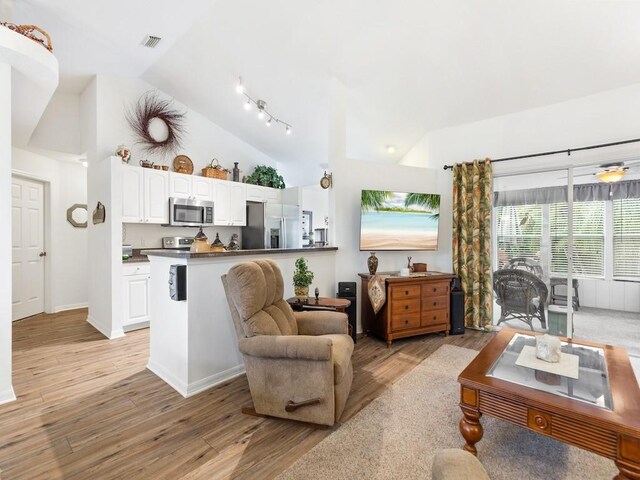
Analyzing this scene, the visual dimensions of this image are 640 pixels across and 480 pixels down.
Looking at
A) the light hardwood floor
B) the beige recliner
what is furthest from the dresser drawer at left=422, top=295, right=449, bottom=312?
the beige recliner

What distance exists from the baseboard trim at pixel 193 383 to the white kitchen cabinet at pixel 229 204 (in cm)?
282

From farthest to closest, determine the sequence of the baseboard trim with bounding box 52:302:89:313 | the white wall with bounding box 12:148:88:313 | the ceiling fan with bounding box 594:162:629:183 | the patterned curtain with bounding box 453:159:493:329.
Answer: the baseboard trim with bounding box 52:302:89:313 → the white wall with bounding box 12:148:88:313 → the patterned curtain with bounding box 453:159:493:329 → the ceiling fan with bounding box 594:162:629:183

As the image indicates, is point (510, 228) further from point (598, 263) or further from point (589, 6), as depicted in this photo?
point (589, 6)

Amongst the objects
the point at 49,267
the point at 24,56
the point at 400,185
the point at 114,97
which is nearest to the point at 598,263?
the point at 400,185

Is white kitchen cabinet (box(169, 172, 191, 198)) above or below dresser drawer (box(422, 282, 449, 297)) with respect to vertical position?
above

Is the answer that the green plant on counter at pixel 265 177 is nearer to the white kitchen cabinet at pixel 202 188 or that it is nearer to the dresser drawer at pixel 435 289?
the white kitchen cabinet at pixel 202 188

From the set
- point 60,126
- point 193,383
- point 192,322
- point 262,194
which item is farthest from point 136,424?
point 60,126

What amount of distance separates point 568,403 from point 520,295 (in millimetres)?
2897

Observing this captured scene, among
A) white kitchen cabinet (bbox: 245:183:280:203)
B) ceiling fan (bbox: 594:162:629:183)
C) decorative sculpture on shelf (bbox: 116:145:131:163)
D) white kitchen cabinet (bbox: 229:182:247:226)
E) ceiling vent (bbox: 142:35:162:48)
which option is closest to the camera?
ceiling fan (bbox: 594:162:629:183)

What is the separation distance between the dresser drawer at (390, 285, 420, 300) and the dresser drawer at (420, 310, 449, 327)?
30cm

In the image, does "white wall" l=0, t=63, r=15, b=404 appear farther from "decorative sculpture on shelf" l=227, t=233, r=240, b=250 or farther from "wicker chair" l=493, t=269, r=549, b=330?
"wicker chair" l=493, t=269, r=549, b=330

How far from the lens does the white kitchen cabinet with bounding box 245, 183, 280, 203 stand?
18.8 ft

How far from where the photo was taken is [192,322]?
8.01ft

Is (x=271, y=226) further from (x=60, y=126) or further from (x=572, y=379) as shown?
(x=572, y=379)
